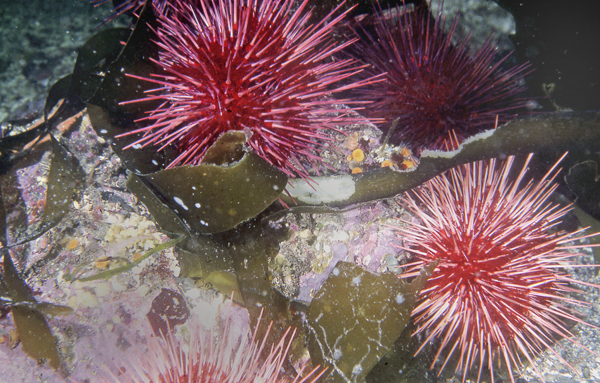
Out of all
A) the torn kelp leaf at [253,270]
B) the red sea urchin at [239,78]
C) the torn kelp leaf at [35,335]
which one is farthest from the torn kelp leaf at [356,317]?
the torn kelp leaf at [35,335]

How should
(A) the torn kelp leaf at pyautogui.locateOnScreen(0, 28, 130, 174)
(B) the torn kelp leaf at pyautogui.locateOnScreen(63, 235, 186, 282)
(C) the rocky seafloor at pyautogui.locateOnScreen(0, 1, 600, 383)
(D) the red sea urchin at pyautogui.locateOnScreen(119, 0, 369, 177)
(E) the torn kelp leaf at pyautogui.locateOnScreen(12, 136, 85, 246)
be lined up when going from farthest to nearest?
(A) the torn kelp leaf at pyautogui.locateOnScreen(0, 28, 130, 174), (E) the torn kelp leaf at pyautogui.locateOnScreen(12, 136, 85, 246), (C) the rocky seafloor at pyautogui.locateOnScreen(0, 1, 600, 383), (B) the torn kelp leaf at pyautogui.locateOnScreen(63, 235, 186, 282), (D) the red sea urchin at pyautogui.locateOnScreen(119, 0, 369, 177)

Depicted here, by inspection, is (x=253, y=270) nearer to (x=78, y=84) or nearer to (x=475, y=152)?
(x=475, y=152)

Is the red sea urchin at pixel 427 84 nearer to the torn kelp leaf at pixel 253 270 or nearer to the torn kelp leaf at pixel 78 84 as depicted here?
the torn kelp leaf at pixel 253 270

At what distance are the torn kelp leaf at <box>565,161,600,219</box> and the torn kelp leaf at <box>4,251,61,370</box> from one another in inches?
163

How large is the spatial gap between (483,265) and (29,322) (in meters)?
3.00

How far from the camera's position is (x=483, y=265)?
1.90m

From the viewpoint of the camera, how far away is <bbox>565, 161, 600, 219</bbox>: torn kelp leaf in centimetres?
252

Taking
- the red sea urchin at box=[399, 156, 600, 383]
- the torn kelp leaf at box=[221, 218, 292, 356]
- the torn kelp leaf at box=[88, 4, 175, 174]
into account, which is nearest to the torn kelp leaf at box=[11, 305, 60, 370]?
the torn kelp leaf at box=[88, 4, 175, 174]

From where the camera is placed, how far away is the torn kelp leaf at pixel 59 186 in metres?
2.05

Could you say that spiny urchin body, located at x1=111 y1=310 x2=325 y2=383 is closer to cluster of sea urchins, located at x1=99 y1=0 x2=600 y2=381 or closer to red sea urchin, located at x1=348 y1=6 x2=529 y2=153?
cluster of sea urchins, located at x1=99 y1=0 x2=600 y2=381

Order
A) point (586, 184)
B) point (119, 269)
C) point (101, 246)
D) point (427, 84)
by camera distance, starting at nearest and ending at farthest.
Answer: point (119, 269), point (101, 246), point (427, 84), point (586, 184)

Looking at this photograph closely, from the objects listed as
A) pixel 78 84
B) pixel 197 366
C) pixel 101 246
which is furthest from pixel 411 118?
pixel 78 84

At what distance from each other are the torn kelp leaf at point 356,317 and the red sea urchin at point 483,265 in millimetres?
145

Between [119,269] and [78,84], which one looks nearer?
[119,269]
